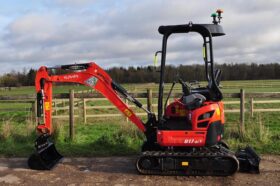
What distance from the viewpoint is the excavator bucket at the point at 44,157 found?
7239 millimetres

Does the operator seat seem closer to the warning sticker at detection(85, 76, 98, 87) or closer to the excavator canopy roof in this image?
the excavator canopy roof

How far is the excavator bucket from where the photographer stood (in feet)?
23.8

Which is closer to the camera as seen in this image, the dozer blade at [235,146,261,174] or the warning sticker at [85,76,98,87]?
the dozer blade at [235,146,261,174]

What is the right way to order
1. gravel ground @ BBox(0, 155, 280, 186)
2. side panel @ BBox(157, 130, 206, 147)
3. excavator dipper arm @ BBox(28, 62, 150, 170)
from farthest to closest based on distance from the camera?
1. excavator dipper arm @ BBox(28, 62, 150, 170)
2. side panel @ BBox(157, 130, 206, 147)
3. gravel ground @ BBox(0, 155, 280, 186)

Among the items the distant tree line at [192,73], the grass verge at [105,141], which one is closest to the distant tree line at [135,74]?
the distant tree line at [192,73]

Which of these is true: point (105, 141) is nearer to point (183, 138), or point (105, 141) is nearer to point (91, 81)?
point (91, 81)

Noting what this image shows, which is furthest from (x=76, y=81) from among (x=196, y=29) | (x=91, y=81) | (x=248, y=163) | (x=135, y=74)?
(x=135, y=74)

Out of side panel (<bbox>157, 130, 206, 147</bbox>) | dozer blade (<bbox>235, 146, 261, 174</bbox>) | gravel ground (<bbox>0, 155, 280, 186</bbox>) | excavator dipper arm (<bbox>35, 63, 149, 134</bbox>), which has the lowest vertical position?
gravel ground (<bbox>0, 155, 280, 186</bbox>)

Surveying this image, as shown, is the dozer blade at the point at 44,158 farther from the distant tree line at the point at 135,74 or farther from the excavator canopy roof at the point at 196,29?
the distant tree line at the point at 135,74

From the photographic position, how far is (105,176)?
6.71m

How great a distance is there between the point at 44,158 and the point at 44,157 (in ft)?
0.12

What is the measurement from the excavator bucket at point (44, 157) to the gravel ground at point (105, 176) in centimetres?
15

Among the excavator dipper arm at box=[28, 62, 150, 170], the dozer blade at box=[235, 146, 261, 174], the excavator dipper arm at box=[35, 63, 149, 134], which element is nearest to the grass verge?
the excavator dipper arm at box=[28, 62, 150, 170]

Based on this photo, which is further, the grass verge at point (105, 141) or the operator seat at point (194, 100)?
the grass verge at point (105, 141)
